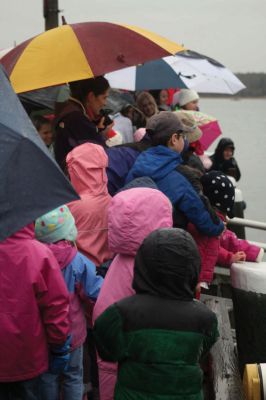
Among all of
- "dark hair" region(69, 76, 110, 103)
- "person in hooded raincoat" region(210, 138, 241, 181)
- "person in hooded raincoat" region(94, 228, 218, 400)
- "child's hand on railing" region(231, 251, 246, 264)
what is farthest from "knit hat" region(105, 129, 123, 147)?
"person in hooded raincoat" region(94, 228, 218, 400)

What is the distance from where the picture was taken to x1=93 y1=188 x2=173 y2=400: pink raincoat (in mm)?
3963

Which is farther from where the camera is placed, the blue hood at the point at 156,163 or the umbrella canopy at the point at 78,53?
the umbrella canopy at the point at 78,53

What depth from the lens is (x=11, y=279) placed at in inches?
141

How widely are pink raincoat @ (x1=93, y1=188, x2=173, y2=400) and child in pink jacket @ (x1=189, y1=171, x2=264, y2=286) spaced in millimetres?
1091

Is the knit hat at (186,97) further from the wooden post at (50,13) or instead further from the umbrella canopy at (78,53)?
the umbrella canopy at (78,53)

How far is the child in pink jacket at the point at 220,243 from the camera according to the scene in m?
5.11

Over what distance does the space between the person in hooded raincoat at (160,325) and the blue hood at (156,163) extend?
155cm

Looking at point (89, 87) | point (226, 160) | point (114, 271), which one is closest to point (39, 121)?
point (89, 87)

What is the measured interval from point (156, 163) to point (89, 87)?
1110 mm

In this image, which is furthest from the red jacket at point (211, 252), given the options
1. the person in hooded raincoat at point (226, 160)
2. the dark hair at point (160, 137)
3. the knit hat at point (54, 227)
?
the person in hooded raincoat at point (226, 160)

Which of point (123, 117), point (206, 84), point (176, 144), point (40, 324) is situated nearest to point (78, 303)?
point (40, 324)

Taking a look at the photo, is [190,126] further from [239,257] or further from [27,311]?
[27,311]

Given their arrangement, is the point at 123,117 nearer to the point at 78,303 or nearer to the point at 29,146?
the point at 78,303

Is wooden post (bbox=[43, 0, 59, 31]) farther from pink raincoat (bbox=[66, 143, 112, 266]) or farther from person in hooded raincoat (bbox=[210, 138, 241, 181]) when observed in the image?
pink raincoat (bbox=[66, 143, 112, 266])
